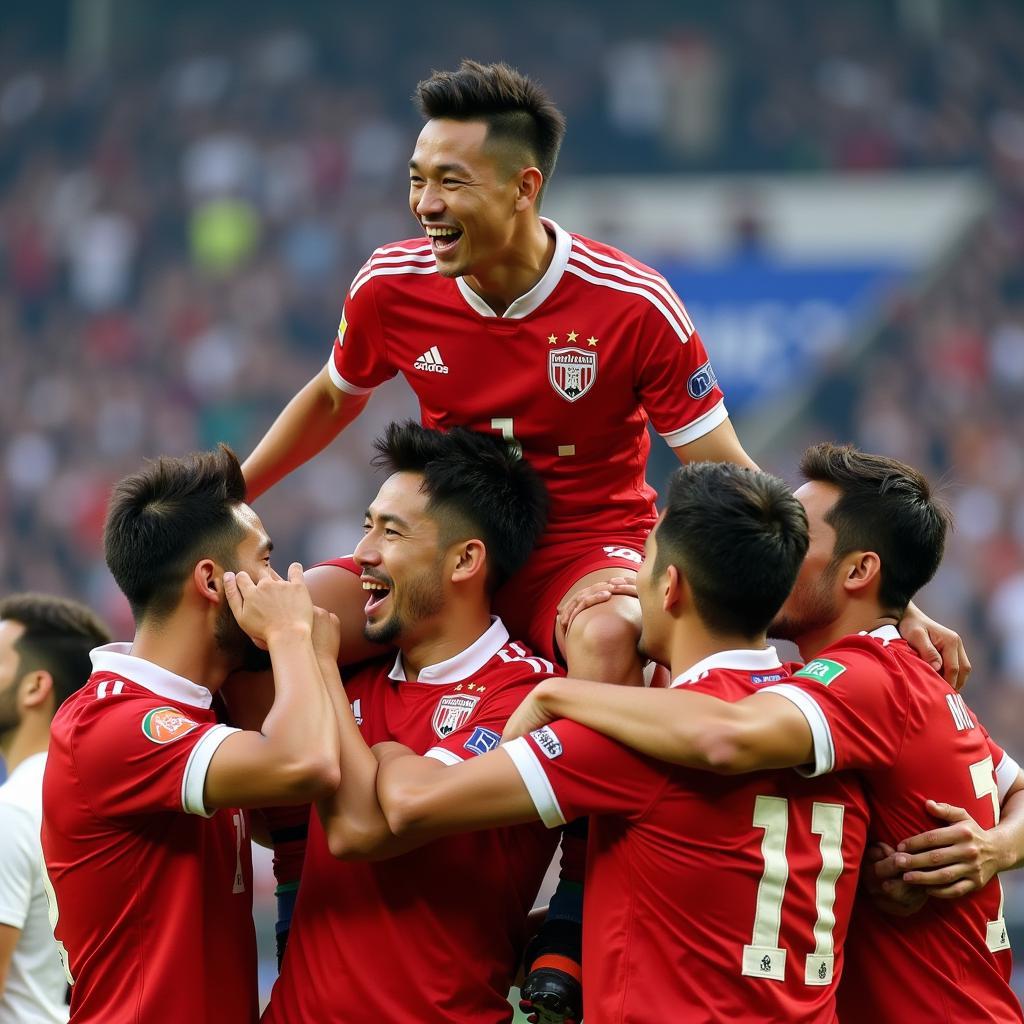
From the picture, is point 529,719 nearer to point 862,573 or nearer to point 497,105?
point 862,573

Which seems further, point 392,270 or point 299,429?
point 299,429

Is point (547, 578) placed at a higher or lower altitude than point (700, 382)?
lower

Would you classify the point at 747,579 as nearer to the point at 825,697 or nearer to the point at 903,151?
the point at 825,697

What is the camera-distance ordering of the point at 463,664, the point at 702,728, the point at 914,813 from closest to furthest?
the point at 702,728, the point at 914,813, the point at 463,664

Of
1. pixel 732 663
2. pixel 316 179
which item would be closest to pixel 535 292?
pixel 732 663

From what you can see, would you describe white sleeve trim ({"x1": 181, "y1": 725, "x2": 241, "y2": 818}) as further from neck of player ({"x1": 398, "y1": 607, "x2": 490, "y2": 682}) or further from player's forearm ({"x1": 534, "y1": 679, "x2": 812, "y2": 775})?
player's forearm ({"x1": 534, "y1": 679, "x2": 812, "y2": 775})

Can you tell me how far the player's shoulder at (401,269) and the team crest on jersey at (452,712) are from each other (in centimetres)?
111

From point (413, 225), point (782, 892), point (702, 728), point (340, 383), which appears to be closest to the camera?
point (702, 728)

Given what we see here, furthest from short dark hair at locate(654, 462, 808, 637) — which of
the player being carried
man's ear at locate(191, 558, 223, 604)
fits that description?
man's ear at locate(191, 558, 223, 604)

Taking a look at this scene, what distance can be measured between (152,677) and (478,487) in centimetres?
92

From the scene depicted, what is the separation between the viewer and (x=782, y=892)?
3.38 metres

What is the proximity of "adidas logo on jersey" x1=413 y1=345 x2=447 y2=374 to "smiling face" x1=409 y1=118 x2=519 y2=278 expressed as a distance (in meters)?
0.24

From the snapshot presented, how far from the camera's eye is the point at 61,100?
19156 mm

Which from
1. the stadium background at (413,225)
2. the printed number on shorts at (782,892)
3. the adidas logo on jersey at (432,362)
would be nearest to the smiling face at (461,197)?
the adidas logo on jersey at (432,362)
